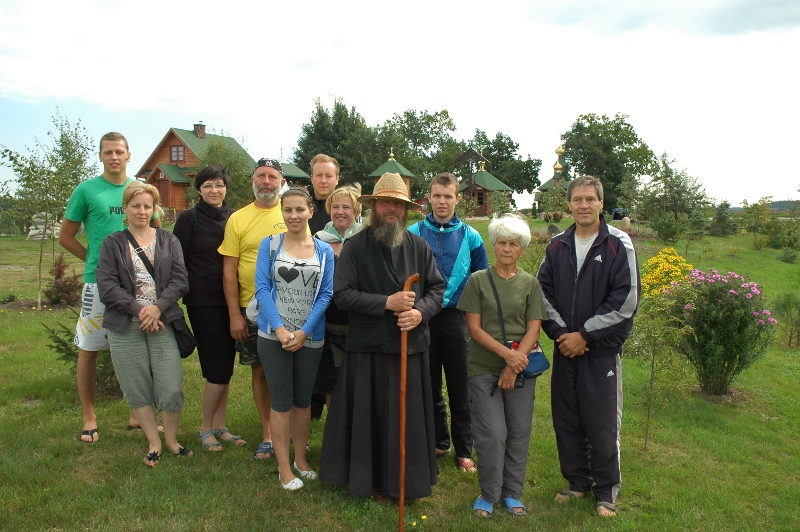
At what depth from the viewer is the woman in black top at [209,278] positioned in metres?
4.55

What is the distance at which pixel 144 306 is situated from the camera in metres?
4.22

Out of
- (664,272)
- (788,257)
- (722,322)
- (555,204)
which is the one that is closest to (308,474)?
(722,322)

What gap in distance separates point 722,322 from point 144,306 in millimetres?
6182

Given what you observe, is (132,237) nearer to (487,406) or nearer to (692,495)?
(487,406)

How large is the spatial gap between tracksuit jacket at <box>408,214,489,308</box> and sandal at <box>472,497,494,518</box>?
4.71ft

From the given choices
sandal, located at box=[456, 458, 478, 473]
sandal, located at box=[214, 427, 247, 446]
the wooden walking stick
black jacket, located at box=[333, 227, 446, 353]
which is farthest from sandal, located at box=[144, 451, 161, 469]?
sandal, located at box=[456, 458, 478, 473]

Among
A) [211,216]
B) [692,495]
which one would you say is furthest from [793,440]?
[211,216]

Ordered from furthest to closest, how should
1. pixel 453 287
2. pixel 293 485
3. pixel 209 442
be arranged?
pixel 209 442
pixel 453 287
pixel 293 485

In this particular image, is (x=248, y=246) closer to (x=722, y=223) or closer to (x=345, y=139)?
(x=722, y=223)

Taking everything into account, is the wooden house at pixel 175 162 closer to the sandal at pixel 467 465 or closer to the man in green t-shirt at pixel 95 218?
the man in green t-shirt at pixel 95 218

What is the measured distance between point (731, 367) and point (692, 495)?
10.2ft

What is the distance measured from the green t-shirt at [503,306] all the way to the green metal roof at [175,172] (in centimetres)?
3476

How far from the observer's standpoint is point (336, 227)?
14.9 feet

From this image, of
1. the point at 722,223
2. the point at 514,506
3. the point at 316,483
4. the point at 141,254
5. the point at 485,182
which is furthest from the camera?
the point at 485,182
